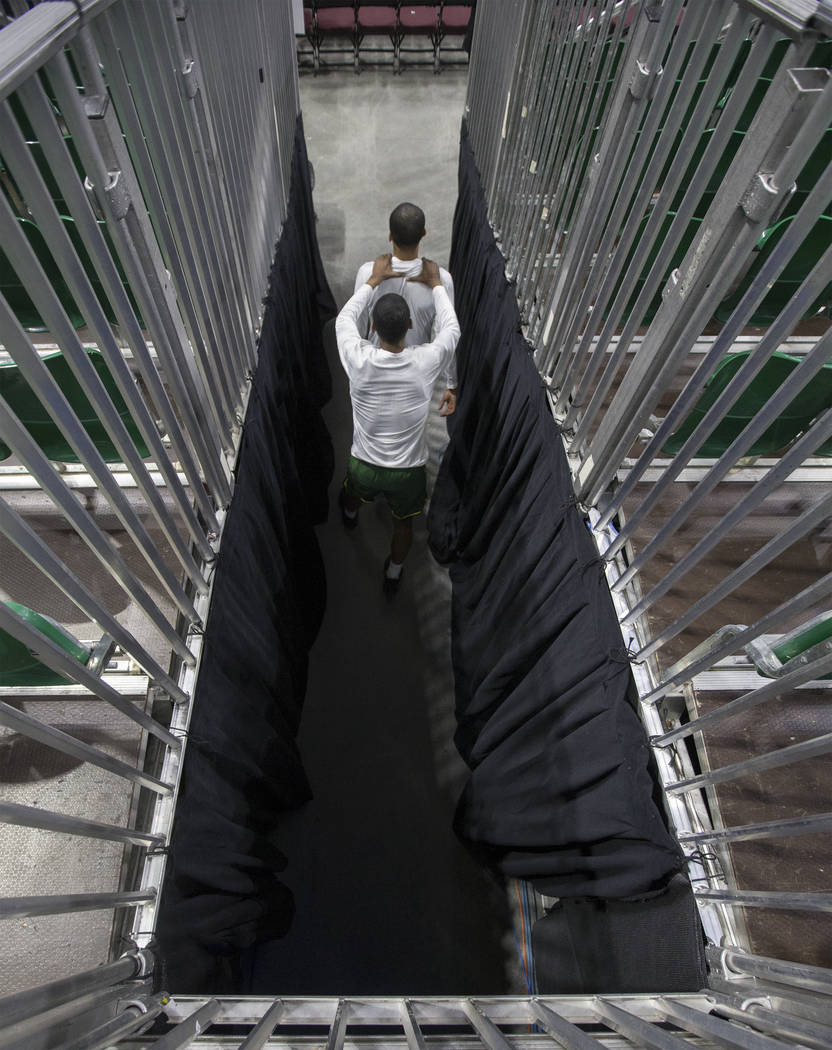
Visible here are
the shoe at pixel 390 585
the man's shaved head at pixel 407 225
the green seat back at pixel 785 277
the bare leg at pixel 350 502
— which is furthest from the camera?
the bare leg at pixel 350 502

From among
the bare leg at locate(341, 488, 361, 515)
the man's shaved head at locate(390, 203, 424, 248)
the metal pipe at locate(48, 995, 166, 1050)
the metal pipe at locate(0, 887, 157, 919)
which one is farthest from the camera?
the bare leg at locate(341, 488, 361, 515)

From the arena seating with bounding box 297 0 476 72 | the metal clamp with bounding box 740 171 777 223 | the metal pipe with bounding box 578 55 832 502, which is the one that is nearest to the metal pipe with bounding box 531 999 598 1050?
the metal pipe with bounding box 578 55 832 502

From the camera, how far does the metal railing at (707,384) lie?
881mm

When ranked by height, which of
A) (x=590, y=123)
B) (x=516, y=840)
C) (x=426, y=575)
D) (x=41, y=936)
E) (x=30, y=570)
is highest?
(x=590, y=123)

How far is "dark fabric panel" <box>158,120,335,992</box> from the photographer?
120 centimetres

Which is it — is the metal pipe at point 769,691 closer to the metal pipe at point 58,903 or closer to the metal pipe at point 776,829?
the metal pipe at point 776,829

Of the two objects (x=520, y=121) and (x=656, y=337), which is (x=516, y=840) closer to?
(x=656, y=337)

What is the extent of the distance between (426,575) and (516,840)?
47.8 inches

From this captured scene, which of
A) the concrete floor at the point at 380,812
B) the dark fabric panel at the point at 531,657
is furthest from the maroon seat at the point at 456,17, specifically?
the concrete floor at the point at 380,812

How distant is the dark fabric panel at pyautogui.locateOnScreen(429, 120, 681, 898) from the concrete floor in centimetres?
17

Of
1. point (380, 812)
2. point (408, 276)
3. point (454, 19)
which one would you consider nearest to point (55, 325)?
point (408, 276)

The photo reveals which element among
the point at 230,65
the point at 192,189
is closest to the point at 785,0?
the point at 192,189

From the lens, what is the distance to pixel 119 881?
1.07 metres

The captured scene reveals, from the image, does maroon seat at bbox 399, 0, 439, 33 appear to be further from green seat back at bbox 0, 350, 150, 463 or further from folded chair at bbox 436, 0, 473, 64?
green seat back at bbox 0, 350, 150, 463
